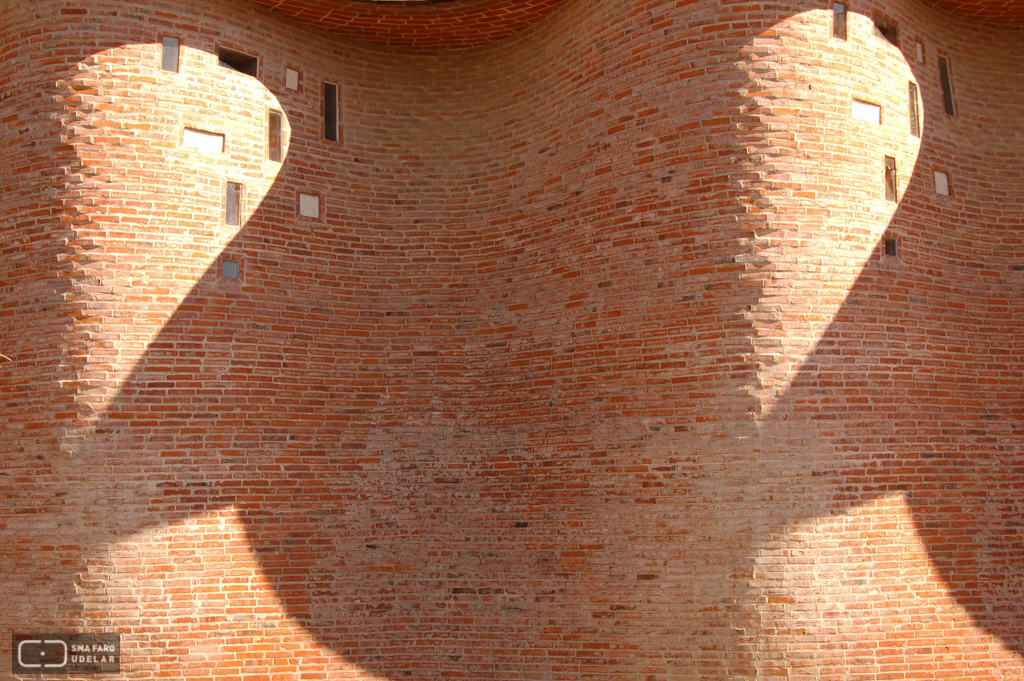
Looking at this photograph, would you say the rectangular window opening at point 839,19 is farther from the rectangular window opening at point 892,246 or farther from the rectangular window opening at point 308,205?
the rectangular window opening at point 308,205

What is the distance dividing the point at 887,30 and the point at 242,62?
636 centimetres

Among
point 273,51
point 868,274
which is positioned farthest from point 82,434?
point 868,274

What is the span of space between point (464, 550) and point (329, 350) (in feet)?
7.90

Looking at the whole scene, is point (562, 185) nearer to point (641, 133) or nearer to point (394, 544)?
point (641, 133)

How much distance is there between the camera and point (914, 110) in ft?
26.3

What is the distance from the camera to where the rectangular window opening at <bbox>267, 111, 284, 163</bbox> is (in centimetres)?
833

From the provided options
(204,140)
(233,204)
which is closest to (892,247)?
(233,204)

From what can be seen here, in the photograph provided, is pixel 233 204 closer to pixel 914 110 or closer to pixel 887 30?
pixel 887 30

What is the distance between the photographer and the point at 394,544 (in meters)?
A: 8.08

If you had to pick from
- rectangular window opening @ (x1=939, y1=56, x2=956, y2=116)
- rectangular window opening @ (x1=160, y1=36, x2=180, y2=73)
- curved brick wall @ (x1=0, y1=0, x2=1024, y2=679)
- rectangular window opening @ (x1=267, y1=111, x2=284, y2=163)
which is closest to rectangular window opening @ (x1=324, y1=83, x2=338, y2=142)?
curved brick wall @ (x1=0, y1=0, x2=1024, y2=679)

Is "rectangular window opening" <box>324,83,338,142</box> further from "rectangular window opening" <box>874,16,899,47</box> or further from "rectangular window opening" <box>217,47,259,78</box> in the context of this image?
"rectangular window opening" <box>874,16,899,47</box>

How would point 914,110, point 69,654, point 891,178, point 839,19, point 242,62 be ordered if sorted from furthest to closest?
point 242,62 < point 914,110 < point 891,178 < point 839,19 < point 69,654

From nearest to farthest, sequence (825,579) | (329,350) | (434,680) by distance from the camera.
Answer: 1. (825,579)
2. (434,680)
3. (329,350)

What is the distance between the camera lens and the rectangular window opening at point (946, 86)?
8406mm
